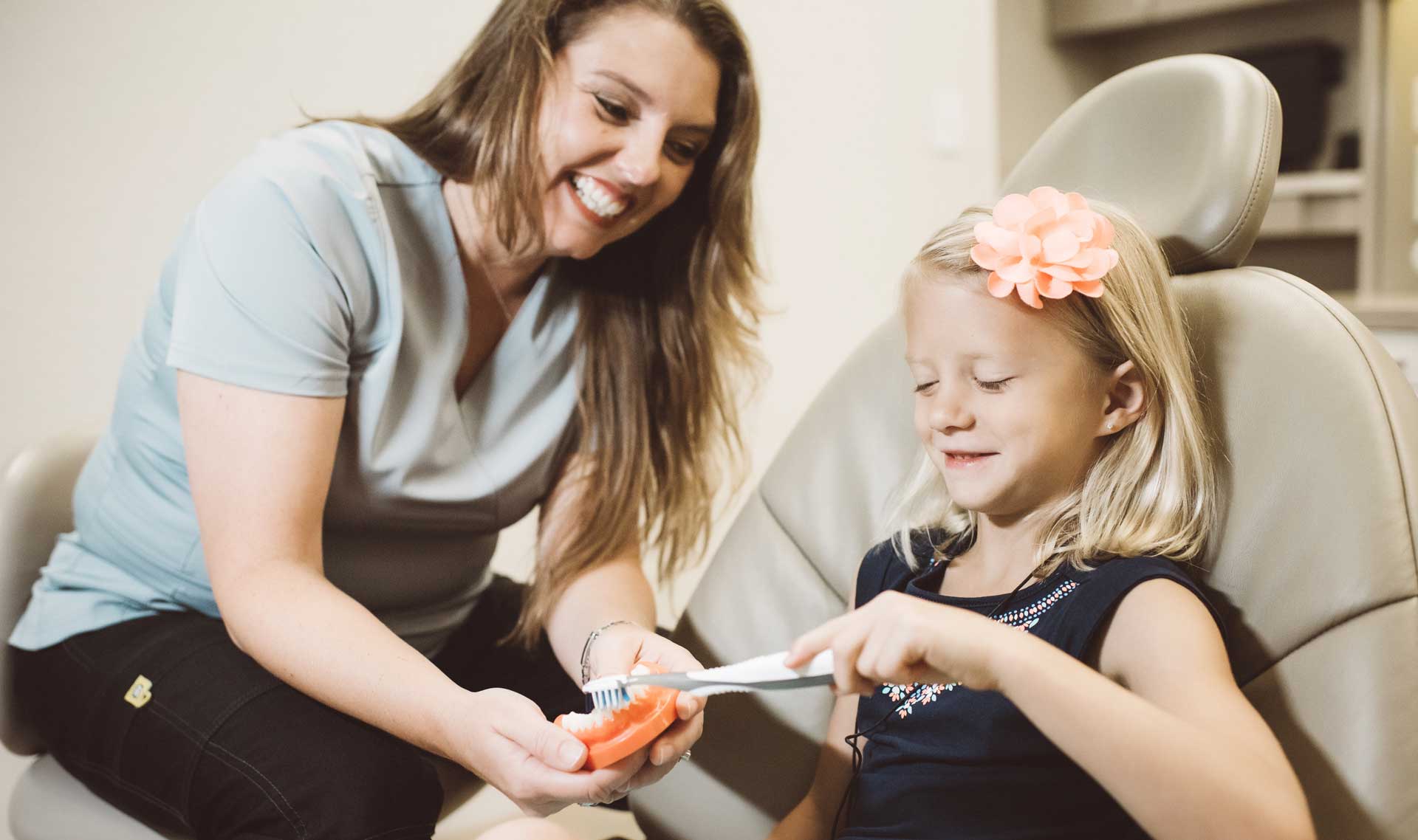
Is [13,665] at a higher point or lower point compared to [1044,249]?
lower

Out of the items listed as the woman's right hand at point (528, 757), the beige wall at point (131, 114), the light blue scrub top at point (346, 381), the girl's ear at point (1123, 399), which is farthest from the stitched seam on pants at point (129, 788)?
the girl's ear at point (1123, 399)

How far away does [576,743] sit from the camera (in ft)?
2.66

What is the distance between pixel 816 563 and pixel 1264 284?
47 cm

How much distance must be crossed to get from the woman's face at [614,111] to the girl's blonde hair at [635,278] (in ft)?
0.05

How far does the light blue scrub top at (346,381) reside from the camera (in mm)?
977

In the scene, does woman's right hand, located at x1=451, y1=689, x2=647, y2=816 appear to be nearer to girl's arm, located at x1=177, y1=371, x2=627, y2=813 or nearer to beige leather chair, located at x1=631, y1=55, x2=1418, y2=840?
girl's arm, located at x1=177, y1=371, x2=627, y2=813

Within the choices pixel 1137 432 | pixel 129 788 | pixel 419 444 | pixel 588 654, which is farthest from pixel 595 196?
pixel 129 788

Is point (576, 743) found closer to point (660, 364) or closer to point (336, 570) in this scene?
point (336, 570)

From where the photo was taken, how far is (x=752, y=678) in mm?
717

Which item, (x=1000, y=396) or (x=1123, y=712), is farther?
(x=1000, y=396)

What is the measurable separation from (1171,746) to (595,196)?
717 millimetres

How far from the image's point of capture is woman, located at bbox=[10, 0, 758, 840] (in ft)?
3.05

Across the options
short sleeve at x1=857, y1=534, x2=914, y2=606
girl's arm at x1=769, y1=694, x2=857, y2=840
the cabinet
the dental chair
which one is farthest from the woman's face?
the cabinet

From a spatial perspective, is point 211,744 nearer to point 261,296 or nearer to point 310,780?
point 310,780
